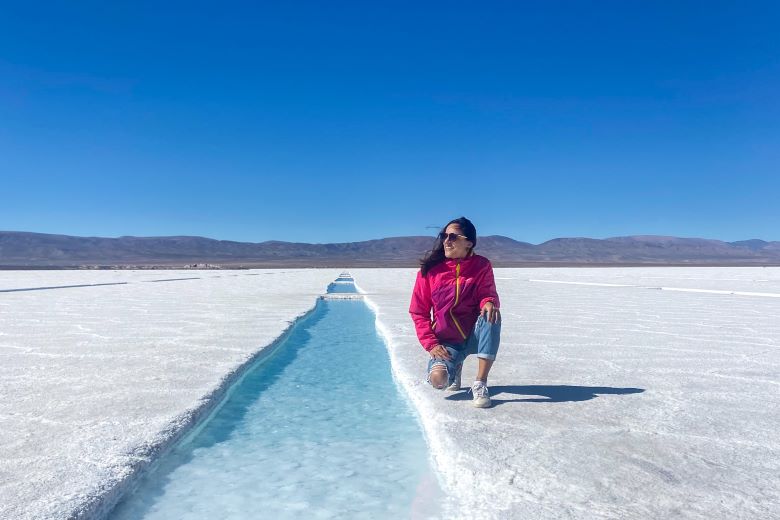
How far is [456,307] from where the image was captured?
2850 millimetres

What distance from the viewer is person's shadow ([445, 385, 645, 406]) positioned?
2.95 meters

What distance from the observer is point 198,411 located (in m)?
2.78

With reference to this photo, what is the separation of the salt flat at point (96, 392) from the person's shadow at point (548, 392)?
144 cm

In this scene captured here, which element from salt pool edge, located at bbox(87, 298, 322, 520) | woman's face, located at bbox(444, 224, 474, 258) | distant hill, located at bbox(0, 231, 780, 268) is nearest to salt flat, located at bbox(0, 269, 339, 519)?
salt pool edge, located at bbox(87, 298, 322, 520)

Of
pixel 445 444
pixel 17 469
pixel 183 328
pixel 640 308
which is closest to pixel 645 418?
pixel 445 444

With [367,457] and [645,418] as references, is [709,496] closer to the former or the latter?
[645,418]

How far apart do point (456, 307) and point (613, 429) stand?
86 centimetres

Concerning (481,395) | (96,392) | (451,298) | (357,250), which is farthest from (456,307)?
(357,250)

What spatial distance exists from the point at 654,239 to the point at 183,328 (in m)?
164

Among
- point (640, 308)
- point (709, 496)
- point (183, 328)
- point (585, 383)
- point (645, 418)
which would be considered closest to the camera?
point (709, 496)

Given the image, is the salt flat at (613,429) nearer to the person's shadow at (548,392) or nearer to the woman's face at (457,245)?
the person's shadow at (548,392)

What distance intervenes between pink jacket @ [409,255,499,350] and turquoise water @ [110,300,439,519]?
1.48ft

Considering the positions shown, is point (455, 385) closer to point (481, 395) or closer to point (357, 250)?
point (481, 395)

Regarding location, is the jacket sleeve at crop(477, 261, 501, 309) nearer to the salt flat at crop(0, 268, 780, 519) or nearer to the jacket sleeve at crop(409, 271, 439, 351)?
the jacket sleeve at crop(409, 271, 439, 351)
